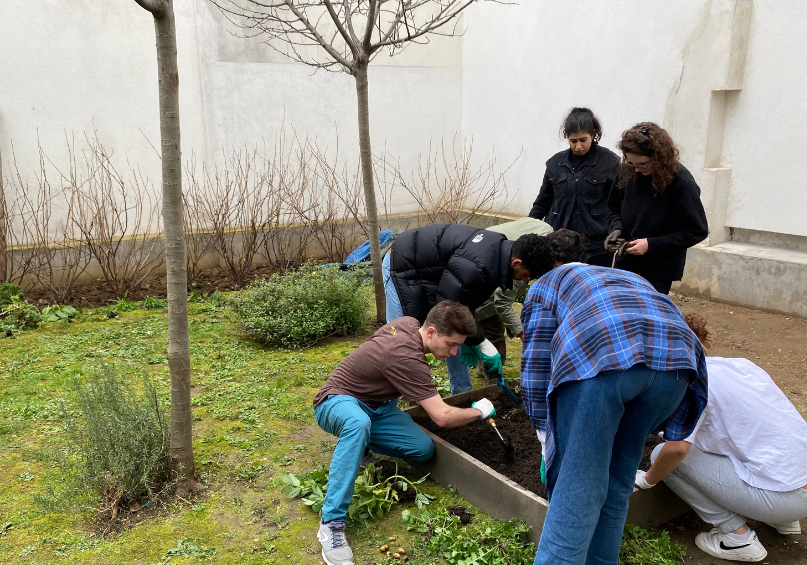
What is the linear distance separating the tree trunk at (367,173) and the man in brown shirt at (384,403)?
2318mm

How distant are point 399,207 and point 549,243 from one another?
6.69 m

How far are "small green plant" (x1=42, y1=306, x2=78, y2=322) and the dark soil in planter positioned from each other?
170 inches

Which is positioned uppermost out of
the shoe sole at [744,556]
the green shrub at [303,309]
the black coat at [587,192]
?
the black coat at [587,192]

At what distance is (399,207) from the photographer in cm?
959

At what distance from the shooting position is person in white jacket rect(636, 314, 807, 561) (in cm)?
262

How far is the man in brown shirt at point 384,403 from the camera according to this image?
287cm

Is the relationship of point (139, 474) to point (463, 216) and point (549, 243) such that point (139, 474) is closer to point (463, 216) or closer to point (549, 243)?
point (549, 243)

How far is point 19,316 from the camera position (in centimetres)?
602

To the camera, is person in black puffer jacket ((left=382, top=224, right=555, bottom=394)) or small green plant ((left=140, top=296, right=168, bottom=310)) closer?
person in black puffer jacket ((left=382, top=224, right=555, bottom=394))

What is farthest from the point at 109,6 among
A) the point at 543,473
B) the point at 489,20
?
the point at 543,473

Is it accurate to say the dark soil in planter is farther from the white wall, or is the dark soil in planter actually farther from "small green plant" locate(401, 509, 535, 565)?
the white wall

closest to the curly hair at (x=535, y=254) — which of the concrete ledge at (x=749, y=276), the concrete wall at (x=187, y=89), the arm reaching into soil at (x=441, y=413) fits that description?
the arm reaching into soil at (x=441, y=413)

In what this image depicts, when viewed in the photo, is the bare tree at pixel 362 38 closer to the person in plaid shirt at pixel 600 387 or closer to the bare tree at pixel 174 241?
the bare tree at pixel 174 241

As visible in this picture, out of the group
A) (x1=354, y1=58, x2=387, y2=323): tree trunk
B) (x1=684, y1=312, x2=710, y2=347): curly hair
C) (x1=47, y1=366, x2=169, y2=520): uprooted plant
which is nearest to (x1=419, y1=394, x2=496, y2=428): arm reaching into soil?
(x1=684, y1=312, x2=710, y2=347): curly hair
